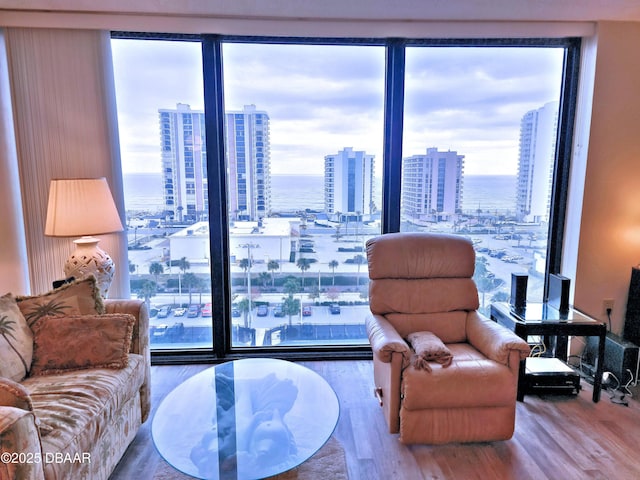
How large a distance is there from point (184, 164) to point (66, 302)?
1299 mm

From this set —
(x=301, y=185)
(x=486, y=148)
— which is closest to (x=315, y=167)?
(x=301, y=185)

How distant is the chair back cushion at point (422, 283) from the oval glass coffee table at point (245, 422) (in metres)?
0.77

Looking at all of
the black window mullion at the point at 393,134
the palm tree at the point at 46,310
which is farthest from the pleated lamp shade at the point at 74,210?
the black window mullion at the point at 393,134

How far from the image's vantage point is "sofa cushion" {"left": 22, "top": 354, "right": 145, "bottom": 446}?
4.85ft

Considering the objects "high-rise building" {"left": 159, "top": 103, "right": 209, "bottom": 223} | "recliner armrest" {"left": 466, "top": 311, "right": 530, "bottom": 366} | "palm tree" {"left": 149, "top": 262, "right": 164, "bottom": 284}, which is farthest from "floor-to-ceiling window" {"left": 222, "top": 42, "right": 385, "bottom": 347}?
"recliner armrest" {"left": 466, "top": 311, "right": 530, "bottom": 366}

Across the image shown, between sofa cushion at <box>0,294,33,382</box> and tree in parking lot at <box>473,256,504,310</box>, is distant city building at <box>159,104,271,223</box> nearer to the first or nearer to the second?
sofa cushion at <box>0,294,33,382</box>

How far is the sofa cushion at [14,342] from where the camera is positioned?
1784mm

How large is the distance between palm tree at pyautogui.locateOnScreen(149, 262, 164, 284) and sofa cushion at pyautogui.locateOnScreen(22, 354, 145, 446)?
1096 millimetres

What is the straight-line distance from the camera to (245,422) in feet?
5.64

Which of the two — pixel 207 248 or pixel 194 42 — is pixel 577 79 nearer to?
pixel 194 42

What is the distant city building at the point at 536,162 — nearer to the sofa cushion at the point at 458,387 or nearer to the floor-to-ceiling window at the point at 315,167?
the floor-to-ceiling window at the point at 315,167

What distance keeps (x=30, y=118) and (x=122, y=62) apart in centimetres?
74

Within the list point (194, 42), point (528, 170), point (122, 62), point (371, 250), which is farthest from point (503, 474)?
point (122, 62)

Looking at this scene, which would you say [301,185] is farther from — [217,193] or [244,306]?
[244,306]
